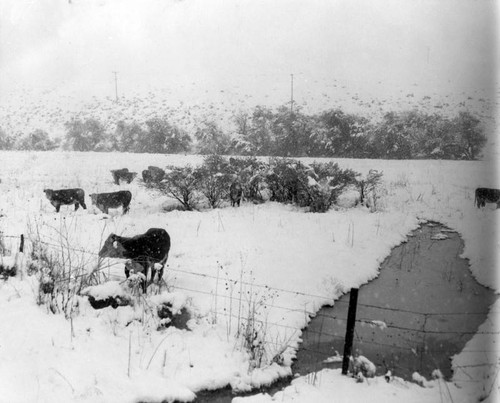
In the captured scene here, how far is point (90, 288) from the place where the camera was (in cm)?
617

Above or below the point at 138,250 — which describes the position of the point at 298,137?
above

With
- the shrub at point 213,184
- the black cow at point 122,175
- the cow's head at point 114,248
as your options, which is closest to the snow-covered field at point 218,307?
the cow's head at point 114,248

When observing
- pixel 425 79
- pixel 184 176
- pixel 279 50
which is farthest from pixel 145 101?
pixel 184 176

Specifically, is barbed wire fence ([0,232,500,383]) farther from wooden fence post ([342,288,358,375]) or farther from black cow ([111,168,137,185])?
black cow ([111,168,137,185])

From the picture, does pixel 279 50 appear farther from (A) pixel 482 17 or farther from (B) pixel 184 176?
(A) pixel 482 17

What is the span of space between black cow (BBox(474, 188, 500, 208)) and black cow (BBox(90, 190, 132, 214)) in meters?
12.4

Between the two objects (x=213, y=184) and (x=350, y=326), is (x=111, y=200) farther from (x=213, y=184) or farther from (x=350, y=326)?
(x=350, y=326)

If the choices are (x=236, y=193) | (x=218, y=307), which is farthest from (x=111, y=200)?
(x=218, y=307)

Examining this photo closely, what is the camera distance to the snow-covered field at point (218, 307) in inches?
180

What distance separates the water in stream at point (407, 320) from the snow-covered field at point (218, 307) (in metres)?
0.24

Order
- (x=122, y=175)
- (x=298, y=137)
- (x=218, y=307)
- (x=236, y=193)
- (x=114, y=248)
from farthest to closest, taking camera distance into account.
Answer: (x=298, y=137) < (x=122, y=175) < (x=236, y=193) < (x=114, y=248) < (x=218, y=307)

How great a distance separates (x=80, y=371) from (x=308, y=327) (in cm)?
348

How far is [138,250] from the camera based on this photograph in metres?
7.09

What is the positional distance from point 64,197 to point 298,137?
73.8 feet
